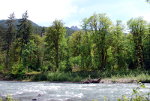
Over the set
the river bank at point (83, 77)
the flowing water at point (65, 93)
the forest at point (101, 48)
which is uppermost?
the forest at point (101, 48)

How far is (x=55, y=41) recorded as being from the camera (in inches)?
2124

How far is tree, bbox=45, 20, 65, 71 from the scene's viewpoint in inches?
2124

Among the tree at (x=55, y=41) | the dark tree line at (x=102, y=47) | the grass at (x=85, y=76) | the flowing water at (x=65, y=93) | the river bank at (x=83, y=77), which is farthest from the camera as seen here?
the tree at (x=55, y=41)

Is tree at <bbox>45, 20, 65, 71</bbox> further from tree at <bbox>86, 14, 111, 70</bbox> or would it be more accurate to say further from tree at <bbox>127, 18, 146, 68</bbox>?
tree at <bbox>127, 18, 146, 68</bbox>

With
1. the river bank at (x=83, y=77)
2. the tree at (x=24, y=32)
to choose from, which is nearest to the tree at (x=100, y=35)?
the river bank at (x=83, y=77)

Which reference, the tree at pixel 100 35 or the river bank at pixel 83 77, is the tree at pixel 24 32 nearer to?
the river bank at pixel 83 77

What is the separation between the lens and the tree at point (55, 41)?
2124 inches

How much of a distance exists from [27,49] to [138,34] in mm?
31213

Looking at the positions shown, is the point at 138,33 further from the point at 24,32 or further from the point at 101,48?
the point at 24,32

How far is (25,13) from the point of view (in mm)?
66062

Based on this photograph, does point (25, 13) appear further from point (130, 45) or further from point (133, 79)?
point (133, 79)

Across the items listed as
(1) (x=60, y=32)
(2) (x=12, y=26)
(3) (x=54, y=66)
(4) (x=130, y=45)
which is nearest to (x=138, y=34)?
(4) (x=130, y=45)

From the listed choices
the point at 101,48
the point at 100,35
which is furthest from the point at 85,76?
the point at 100,35

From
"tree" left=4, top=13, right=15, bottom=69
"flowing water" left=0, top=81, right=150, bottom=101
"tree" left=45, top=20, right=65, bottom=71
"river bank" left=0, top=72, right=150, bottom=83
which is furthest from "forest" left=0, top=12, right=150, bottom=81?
"flowing water" left=0, top=81, right=150, bottom=101
